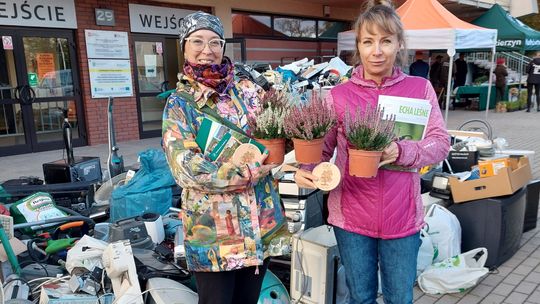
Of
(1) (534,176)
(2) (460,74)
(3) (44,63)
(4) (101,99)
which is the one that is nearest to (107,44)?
(4) (101,99)

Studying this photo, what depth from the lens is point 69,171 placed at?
4383 mm

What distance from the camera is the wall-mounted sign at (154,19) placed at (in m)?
8.67

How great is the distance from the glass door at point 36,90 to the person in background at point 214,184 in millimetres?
6607

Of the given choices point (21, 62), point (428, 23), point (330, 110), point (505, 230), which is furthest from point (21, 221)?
point (428, 23)

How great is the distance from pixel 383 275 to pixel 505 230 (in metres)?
2.02

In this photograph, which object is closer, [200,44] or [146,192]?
[200,44]

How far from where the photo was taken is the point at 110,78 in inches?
334

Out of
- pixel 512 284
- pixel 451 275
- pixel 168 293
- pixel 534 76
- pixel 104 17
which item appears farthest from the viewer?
pixel 534 76

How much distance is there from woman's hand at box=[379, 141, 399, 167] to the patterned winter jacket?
45 cm

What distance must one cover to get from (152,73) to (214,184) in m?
8.41

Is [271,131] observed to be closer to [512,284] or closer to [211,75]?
[211,75]

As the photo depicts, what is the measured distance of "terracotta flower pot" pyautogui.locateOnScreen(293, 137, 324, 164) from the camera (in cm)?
154

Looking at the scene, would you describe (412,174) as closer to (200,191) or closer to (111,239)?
(200,191)

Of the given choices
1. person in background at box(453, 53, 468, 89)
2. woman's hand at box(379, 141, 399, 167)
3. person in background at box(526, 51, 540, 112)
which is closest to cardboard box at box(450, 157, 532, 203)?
woman's hand at box(379, 141, 399, 167)
